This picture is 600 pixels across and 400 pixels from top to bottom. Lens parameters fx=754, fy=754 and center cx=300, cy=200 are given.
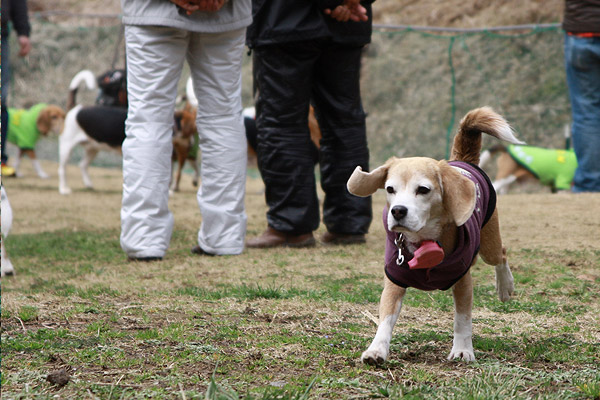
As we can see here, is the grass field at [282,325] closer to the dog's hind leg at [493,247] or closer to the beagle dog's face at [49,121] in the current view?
the dog's hind leg at [493,247]

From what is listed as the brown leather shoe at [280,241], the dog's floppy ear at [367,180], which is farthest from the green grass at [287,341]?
the brown leather shoe at [280,241]

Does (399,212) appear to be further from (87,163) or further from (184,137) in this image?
(87,163)

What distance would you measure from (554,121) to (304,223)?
308 inches

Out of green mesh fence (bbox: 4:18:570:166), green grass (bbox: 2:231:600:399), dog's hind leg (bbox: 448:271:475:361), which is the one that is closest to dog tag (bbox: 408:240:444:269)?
dog's hind leg (bbox: 448:271:475:361)

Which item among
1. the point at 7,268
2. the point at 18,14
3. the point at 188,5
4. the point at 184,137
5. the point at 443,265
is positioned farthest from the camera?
the point at 184,137

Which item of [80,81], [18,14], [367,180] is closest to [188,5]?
[367,180]

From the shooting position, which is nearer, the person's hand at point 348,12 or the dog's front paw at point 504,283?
the dog's front paw at point 504,283

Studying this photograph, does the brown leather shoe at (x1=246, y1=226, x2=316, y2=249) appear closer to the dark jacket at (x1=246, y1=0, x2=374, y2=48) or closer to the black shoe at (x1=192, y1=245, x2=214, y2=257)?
the black shoe at (x1=192, y1=245, x2=214, y2=257)

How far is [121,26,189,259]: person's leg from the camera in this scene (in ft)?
14.4

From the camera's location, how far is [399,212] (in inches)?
94.3

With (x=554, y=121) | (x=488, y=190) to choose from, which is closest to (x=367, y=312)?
(x=488, y=190)

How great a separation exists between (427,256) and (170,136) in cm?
249

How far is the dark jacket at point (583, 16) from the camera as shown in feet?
20.7

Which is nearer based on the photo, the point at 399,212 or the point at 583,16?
the point at 399,212
